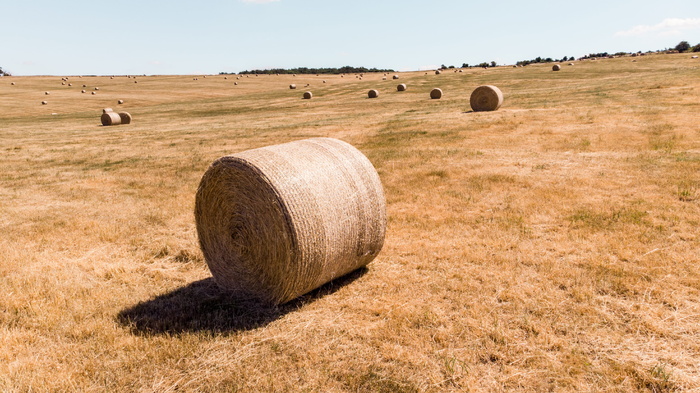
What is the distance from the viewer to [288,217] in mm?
5383

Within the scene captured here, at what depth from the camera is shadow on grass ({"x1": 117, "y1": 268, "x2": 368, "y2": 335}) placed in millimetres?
5434

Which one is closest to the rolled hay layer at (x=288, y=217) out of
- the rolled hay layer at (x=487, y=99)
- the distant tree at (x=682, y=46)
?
the rolled hay layer at (x=487, y=99)

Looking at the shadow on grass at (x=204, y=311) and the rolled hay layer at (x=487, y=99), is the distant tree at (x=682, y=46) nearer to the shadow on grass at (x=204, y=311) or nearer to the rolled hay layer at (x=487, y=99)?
the rolled hay layer at (x=487, y=99)

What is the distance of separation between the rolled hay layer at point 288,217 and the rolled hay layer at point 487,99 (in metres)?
19.2

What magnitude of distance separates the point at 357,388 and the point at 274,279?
6.46 ft

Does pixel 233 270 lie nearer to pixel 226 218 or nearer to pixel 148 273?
pixel 226 218

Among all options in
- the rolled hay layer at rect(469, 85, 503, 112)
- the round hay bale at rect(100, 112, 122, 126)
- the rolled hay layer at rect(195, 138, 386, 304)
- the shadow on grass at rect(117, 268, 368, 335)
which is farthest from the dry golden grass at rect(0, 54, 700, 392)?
the round hay bale at rect(100, 112, 122, 126)

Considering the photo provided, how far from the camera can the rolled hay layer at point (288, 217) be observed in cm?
551

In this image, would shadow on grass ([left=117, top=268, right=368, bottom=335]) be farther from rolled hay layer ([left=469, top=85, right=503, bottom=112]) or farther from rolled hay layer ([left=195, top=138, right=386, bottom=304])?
rolled hay layer ([left=469, top=85, right=503, bottom=112])

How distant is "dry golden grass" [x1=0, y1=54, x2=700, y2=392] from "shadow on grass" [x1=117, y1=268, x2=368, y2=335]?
3 cm

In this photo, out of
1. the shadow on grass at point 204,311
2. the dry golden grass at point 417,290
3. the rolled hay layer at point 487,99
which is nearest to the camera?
the dry golden grass at point 417,290

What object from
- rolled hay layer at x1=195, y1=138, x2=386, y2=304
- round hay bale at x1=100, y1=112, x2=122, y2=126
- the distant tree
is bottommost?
rolled hay layer at x1=195, y1=138, x2=386, y2=304

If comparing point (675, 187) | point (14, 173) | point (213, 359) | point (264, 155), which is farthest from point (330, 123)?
point (213, 359)

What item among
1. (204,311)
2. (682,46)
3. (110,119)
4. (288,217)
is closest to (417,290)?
(288,217)
